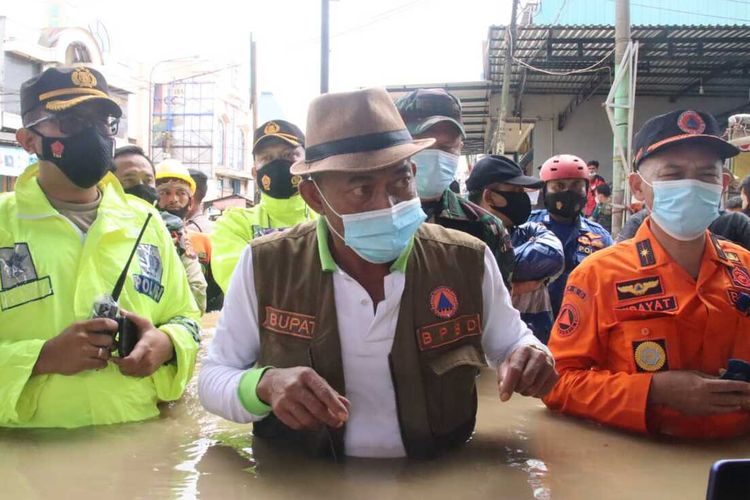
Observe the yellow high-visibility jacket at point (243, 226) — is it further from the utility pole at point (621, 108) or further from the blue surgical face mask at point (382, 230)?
the utility pole at point (621, 108)

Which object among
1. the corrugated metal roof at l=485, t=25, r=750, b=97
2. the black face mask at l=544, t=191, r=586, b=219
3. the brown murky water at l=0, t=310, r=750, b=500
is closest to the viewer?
the brown murky water at l=0, t=310, r=750, b=500

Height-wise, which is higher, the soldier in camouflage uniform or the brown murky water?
the soldier in camouflage uniform

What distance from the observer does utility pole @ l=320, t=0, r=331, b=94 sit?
532 inches

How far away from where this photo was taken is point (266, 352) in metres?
2.09

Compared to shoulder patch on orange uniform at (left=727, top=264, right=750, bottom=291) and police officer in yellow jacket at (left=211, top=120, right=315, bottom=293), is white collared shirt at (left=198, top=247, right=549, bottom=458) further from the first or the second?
police officer in yellow jacket at (left=211, top=120, right=315, bottom=293)

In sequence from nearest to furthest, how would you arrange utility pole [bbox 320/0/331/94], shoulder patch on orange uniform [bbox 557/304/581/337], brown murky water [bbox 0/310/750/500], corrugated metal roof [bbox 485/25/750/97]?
brown murky water [bbox 0/310/750/500], shoulder patch on orange uniform [bbox 557/304/581/337], corrugated metal roof [bbox 485/25/750/97], utility pole [bbox 320/0/331/94]

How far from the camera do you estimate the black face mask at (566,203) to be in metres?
4.39

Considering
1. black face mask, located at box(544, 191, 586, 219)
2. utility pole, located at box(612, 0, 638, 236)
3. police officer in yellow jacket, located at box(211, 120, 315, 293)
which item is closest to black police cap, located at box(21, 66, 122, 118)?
police officer in yellow jacket, located at box(211, 120, 315, 293)

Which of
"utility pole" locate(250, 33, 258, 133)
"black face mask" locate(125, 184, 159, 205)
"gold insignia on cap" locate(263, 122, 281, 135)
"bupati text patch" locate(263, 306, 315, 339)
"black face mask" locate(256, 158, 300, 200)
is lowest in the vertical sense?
"bupati text patch" locate(263, 306, 315, 339)

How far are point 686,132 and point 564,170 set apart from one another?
1962mm

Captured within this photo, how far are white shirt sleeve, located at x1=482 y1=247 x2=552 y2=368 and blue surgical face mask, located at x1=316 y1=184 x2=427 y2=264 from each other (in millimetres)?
291

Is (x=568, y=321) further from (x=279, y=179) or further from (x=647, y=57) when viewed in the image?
(x=647, y=57)

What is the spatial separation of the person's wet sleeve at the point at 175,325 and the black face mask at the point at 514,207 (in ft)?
5.91

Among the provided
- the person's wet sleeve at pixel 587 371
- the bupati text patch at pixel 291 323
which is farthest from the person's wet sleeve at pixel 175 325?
the person's wet sleeve at pixel 587 371
